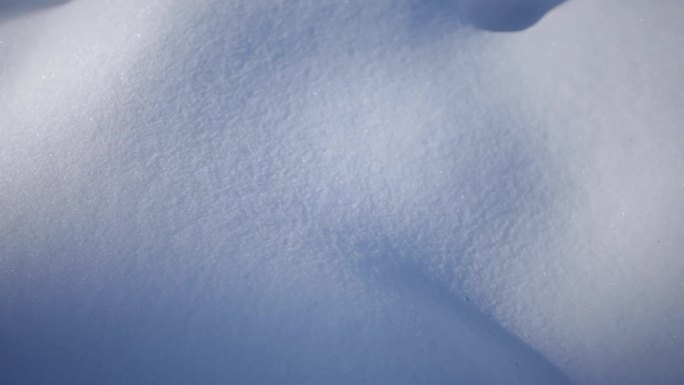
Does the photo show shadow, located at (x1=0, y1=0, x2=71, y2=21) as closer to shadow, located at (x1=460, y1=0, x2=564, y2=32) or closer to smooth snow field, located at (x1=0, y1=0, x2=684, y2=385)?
smooth snow field, located at (x1=0, y1=0, x2=684, y2=385)

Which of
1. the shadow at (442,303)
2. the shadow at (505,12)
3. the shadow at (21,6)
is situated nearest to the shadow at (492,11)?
the shadow at (505,12)

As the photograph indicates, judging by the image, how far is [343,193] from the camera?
970 millimetres

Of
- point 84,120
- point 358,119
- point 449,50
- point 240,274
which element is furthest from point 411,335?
point 84,120

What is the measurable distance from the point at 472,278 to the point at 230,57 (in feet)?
2.24

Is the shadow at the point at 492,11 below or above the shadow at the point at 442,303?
above

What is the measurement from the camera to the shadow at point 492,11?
42.0 inches

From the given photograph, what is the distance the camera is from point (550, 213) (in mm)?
971

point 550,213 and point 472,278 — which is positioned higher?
point 550,213

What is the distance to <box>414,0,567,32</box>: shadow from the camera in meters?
1.07

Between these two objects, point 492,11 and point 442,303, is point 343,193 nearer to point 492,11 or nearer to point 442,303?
point 442,303

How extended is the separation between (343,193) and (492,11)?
554 mm

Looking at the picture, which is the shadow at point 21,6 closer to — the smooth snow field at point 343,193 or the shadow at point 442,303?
the smooth snow field at point 343,193

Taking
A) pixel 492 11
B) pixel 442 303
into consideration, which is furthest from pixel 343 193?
pixel 492 11

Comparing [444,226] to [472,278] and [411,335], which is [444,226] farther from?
[411,335]
